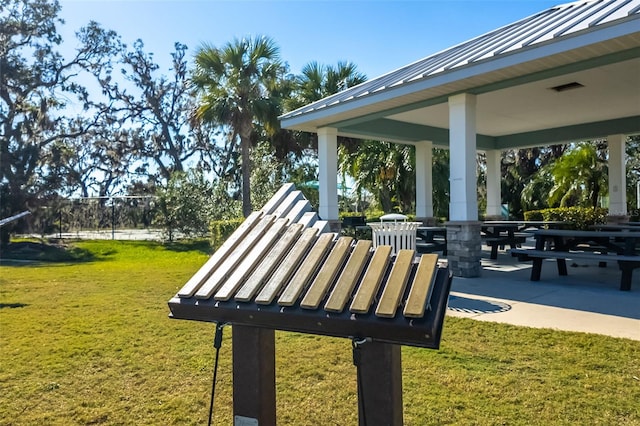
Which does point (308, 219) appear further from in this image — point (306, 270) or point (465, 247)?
point (465, 247)

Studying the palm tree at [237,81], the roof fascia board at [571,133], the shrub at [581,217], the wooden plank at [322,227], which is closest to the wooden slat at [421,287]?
the wooden plank at [322,227]

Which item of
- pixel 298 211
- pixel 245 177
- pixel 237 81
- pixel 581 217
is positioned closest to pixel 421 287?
pixel 298 211

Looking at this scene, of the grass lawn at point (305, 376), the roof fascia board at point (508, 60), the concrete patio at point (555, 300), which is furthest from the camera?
the roof fascia board at point (508, 60)

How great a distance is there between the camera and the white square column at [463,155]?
7.28 m

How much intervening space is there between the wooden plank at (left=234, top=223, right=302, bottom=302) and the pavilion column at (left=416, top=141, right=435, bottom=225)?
34.3 ft

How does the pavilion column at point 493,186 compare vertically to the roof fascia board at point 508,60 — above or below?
below

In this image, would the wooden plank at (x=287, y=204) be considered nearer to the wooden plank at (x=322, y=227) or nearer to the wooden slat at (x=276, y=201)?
the wooden slat at (x=276, y=201)

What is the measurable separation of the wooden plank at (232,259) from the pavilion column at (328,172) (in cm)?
775

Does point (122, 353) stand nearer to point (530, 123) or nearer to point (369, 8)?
point (369, 8)

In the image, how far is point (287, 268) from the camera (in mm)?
1829

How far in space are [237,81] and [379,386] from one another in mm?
13020

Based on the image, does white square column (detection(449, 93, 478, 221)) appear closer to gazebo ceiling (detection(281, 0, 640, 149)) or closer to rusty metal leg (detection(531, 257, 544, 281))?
gazebo ceiling (detection(281, 0, 640, 149))

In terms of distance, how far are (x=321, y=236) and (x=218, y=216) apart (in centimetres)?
1537

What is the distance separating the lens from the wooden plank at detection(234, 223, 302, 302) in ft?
5.79
